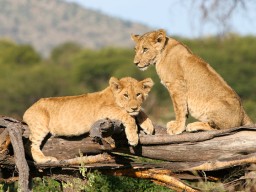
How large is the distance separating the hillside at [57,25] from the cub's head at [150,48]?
126m

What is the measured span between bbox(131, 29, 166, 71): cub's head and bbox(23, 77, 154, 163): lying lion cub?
1.76 ft

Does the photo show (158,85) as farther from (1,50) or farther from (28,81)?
(1,50)

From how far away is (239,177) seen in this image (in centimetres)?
668

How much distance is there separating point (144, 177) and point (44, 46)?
5114 inches

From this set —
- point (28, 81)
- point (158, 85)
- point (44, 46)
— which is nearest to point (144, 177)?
point (158, 85)

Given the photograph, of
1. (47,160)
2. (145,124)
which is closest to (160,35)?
(145,124)

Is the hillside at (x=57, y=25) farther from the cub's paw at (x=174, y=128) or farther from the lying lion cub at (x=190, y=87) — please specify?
the cub's paw at (x=174, y=128)

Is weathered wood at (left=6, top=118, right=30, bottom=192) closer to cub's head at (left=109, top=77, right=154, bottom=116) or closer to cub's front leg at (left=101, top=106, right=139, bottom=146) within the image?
cub's front leg at (left=101, top=106, right=139, bottom=146)

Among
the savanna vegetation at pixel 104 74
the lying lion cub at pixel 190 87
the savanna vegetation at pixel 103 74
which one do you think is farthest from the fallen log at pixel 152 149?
the savanna vegetation at pixel 103 74

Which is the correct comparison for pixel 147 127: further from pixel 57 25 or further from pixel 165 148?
pixel 57 25

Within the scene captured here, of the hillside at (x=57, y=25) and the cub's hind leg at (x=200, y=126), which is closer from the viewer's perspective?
the cub's hind leg at (x=200, y=126)

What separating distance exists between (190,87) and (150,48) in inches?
26.8

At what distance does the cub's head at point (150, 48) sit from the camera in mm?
7312

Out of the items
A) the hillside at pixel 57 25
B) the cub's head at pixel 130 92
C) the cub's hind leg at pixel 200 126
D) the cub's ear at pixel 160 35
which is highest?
the hillside at pixel 57 25
